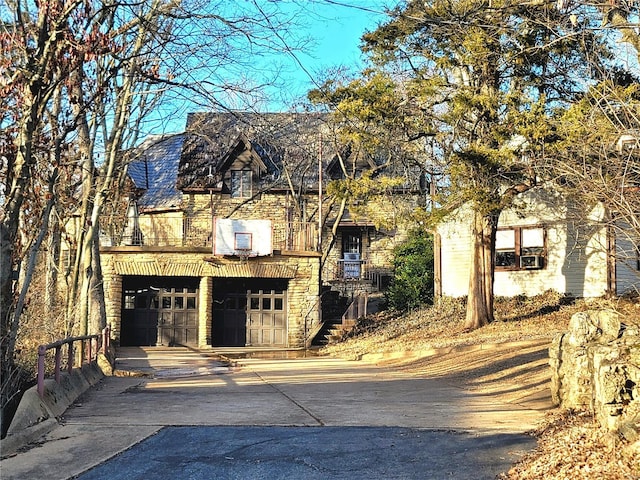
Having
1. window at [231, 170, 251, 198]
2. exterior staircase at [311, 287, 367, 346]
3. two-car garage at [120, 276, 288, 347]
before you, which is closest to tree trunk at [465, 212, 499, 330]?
exterior staircase at [311, 287, 367, 346]

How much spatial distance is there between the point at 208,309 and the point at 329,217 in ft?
30.6

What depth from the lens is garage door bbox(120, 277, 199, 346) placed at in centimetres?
2923

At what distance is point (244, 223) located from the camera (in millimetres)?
28109

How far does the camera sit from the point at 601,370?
275 inches

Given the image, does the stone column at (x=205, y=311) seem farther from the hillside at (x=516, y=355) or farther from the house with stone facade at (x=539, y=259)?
the house with stone facade at (x=539, y=259)

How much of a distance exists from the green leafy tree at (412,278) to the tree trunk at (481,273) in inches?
293

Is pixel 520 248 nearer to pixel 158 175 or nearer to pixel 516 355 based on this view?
pixel 516 355

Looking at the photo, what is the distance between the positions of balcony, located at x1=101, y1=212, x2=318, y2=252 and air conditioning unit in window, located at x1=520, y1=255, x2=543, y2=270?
8.16 m

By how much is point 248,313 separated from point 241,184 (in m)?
7.37

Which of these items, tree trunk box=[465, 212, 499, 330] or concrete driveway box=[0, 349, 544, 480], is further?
tree trunk box=[465, 212, 499, 330]

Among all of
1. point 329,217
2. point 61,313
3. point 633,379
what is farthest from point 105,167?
point 329,217

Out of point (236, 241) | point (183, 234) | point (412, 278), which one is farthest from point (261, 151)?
point (412, 278)

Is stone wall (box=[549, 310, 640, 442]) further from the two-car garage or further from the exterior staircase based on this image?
the two-car garage

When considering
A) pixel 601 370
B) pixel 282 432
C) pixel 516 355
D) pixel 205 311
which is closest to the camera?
pixel 601 370
